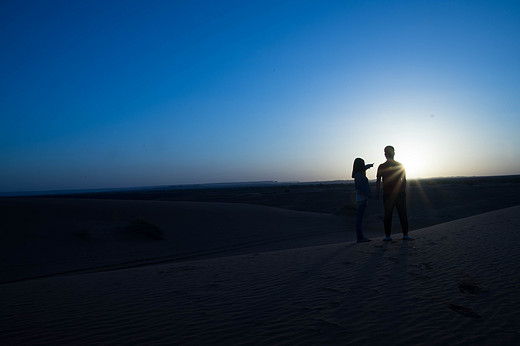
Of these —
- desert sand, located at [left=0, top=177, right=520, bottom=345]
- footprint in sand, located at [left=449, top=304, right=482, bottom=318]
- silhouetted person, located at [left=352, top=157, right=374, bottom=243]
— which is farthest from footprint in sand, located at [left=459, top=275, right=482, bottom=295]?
silhouetted person, located at [left=352, top=157, right=374, bottom=243]

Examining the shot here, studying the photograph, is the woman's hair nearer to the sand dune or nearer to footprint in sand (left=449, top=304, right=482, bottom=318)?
footprint in sand (left=449, top=304, right=482, bottom=318)

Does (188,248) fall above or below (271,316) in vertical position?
below

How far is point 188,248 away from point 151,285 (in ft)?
21.1

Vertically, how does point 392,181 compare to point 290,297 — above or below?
above

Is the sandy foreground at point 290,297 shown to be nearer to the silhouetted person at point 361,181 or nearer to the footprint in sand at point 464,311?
the footprint in sand at point 464,311

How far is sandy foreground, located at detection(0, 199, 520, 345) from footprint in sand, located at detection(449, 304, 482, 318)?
0.8 inches

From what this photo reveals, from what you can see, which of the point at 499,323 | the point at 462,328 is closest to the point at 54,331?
the point at 462,328

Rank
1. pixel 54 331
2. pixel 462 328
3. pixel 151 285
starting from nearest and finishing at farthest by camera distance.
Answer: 1. pixel 462 328
2. pixel 54 331
3. pixel 151 285

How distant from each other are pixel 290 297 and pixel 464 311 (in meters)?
2.08

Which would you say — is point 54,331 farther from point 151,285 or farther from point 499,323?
point 499,323

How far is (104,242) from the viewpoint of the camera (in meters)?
11.6

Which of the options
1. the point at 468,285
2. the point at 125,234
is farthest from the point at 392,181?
the point at 125,234

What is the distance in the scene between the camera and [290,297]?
14.7 feet

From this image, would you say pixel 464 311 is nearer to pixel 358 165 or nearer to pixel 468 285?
pixel 468 285
